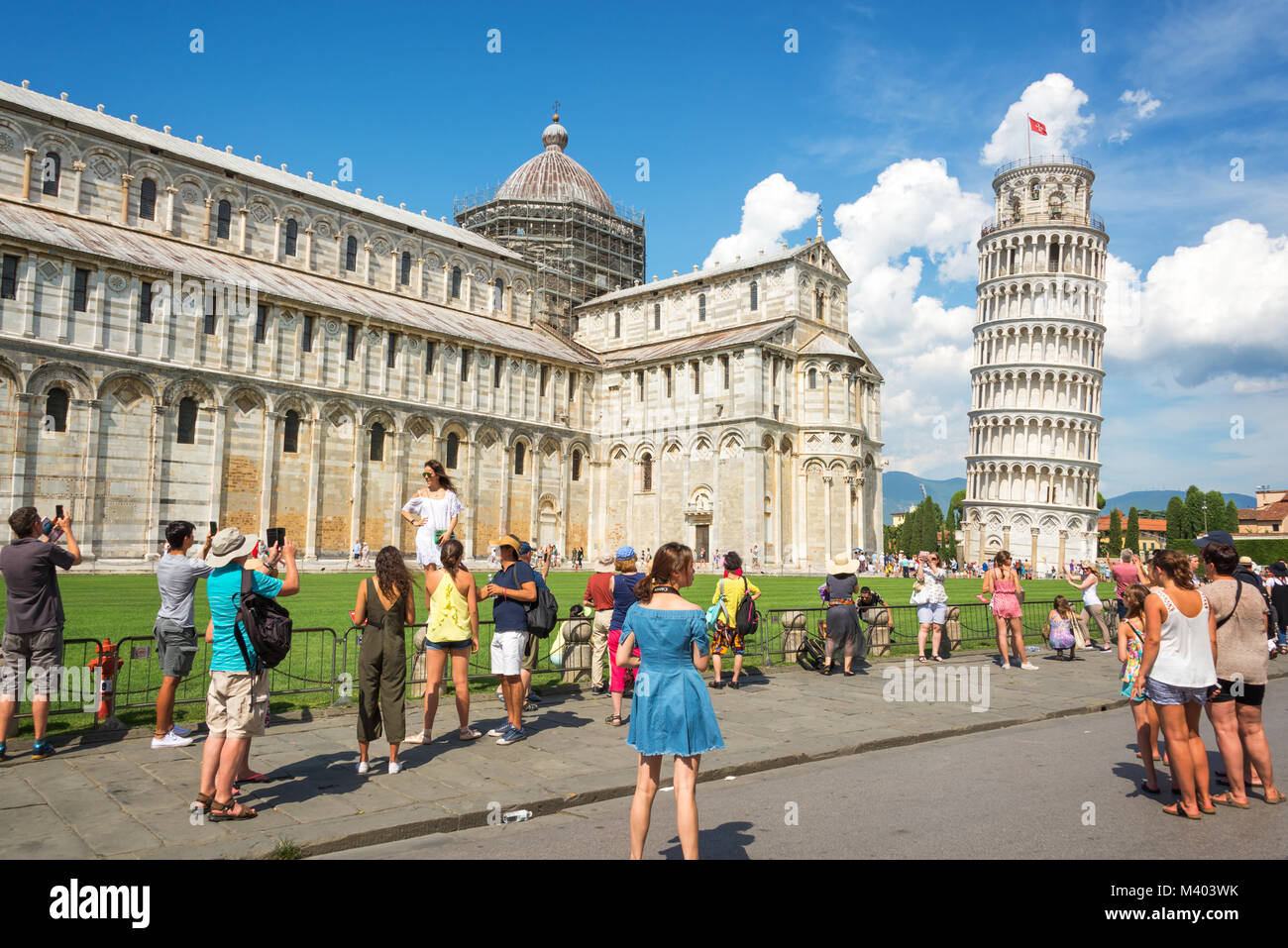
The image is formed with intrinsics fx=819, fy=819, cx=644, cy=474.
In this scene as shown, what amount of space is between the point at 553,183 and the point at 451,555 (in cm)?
5720

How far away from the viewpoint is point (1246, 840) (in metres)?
6.00

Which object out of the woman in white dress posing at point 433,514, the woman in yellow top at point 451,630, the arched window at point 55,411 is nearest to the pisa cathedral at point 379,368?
the arched window at point 55,411

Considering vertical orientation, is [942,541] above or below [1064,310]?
below

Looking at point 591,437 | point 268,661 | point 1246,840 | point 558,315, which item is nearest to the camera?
point 1246,840

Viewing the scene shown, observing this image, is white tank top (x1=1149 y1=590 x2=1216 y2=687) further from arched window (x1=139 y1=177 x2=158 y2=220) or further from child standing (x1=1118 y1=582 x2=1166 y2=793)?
arched window (x1=139 y1=177 x2=158 y2=220)

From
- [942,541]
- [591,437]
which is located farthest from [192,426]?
[942,541]

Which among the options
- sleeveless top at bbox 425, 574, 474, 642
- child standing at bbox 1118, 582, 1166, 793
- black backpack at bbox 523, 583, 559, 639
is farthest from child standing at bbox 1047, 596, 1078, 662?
sleeveless top at bbox 425, 574, 474, 642

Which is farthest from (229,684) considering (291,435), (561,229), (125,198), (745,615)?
(561,229)

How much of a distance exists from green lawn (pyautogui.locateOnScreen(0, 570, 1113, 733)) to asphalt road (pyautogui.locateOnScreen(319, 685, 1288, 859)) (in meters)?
4.93

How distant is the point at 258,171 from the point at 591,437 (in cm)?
2319

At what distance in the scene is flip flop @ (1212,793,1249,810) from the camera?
6852 millimetres

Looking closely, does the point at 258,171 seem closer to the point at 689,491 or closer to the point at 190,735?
the point at 689,491

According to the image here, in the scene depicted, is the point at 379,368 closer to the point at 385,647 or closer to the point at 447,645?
the point at 447,645

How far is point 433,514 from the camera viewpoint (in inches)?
369
